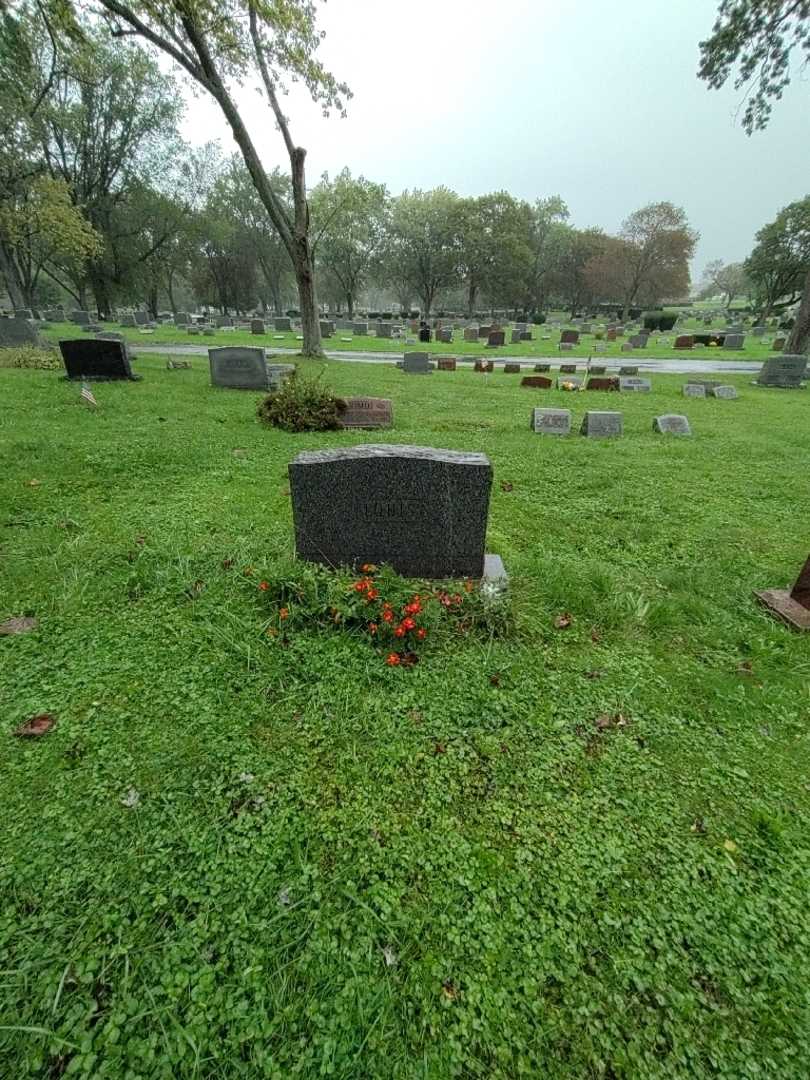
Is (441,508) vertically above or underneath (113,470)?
above

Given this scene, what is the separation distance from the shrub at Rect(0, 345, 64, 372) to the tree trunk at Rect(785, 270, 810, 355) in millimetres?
22264

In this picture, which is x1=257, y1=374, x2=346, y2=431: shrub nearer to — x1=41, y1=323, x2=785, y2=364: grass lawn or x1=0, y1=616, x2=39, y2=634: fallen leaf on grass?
x1=0, y1=616, x2=39, y2=634: fallen leaf on grass

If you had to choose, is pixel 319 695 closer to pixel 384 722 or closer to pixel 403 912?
pixel 384 722

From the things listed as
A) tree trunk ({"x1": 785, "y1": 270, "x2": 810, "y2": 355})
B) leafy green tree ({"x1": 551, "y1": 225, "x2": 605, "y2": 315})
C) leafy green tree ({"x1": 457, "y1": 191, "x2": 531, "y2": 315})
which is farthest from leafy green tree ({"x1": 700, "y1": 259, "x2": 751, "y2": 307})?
tree trunk ({"x1": 785, "y1": 270, "x2": 810, "y2": 355})

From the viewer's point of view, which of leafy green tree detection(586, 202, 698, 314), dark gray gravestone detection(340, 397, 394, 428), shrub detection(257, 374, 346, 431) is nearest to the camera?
shrub detection(257, 374, 346, 431)

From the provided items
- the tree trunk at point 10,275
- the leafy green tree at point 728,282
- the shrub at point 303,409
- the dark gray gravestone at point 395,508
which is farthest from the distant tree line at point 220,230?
the leafy green tree at point 728,282

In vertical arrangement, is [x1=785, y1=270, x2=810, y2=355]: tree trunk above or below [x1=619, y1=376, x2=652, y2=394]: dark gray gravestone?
above

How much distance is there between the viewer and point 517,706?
244 cm

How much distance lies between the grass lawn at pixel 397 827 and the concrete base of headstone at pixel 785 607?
10 centimetres

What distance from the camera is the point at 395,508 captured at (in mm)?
3268

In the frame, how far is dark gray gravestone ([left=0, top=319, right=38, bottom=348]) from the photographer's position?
45.5 feet

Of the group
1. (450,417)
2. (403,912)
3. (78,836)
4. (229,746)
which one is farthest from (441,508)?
(450,417)

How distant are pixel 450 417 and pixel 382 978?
26.5 feet

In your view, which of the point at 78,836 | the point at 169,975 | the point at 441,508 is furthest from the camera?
the point at 441,508
